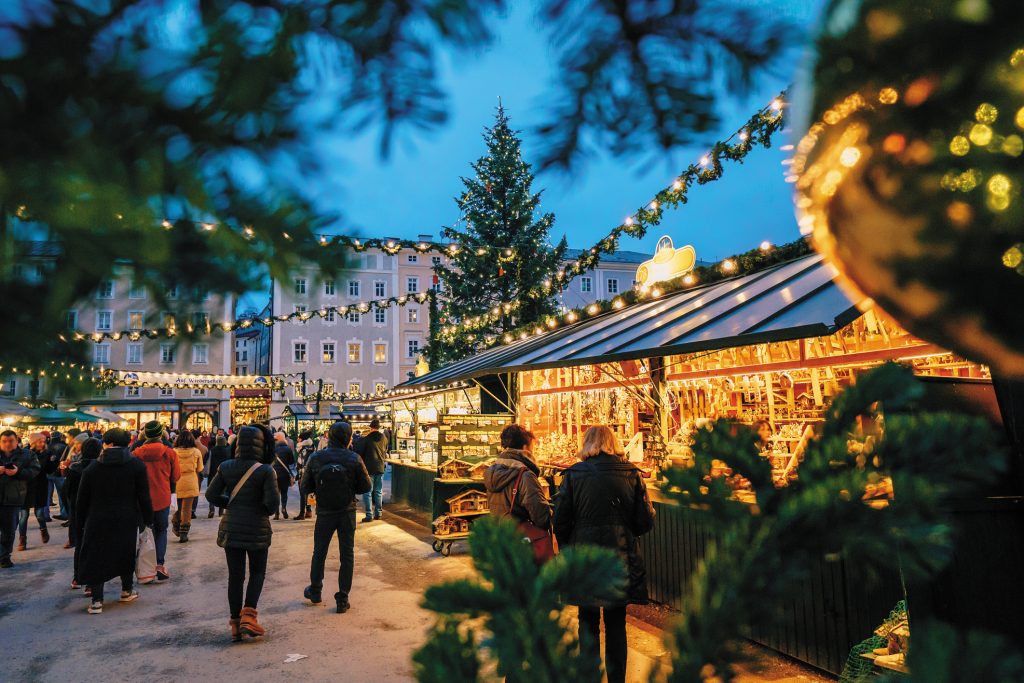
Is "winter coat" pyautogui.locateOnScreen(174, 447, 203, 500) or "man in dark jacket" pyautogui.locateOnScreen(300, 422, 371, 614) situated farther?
"winter coat" pyautogui.locateOnScreen(174, 447, 203, 500)

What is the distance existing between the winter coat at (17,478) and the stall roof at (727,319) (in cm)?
652

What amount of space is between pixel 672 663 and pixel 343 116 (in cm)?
80

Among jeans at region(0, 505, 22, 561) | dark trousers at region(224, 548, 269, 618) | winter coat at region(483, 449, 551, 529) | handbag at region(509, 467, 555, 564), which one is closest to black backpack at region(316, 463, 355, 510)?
dark trousers at region(224, 548, 269, 618)

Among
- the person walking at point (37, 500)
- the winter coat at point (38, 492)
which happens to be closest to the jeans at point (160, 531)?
the person walking at point (37, 500)

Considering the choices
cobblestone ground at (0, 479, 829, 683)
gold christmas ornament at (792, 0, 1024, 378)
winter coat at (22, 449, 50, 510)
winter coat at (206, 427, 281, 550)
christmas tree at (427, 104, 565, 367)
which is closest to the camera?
gold christmas ornament at (792, 0, 1024, 378)

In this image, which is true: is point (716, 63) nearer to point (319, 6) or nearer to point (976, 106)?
point (976, 106)

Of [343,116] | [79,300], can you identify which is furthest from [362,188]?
[79,300]

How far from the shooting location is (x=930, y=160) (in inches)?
23.7

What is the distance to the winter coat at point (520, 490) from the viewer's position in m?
4.85

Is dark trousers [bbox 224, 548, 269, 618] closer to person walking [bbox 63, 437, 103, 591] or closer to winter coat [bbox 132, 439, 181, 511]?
person walking [bbox 63, 437, 103, 591]

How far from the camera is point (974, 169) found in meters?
0.58

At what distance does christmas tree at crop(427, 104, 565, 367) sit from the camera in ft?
61.8

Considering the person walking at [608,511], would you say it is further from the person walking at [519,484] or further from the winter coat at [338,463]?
the winter coat at [338,463]

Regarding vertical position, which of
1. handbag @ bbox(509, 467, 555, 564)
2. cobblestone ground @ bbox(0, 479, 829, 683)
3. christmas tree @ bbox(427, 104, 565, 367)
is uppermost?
christmas tree @ bbox(427, 104, 565, 367)
